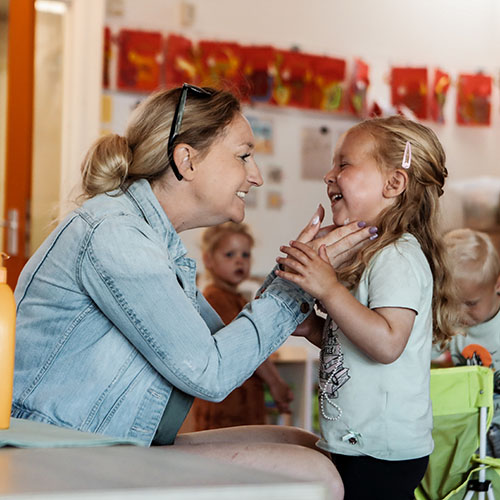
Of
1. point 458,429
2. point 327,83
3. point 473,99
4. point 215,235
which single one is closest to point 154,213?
point 458,429

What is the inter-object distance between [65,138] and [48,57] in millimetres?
367

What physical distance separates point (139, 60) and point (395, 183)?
2.43 m

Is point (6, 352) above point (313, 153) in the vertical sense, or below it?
below

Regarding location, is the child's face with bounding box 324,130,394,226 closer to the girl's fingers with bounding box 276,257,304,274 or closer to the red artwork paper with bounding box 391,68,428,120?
the girl's fingers with bounding box 276,257,304,274

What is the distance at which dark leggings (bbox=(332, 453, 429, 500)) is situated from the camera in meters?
1.45

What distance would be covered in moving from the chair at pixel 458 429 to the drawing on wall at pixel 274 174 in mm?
2536

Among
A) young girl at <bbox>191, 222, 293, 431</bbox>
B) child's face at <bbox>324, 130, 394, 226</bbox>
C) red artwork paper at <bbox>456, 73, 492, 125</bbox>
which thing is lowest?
young girl at <bbox>191, 222, 293, 431</bbox>

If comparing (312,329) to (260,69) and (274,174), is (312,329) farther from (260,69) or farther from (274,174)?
(260,69)

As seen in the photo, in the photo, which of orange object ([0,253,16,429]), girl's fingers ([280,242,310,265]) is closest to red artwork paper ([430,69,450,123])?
girl's fingers ([280,242,310,265])

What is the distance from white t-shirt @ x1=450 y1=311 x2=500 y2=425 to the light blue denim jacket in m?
0.86

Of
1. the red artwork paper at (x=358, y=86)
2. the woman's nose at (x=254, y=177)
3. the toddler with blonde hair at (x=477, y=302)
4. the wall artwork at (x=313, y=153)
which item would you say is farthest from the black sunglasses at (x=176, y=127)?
the red artwork paper at (x=358, y=86)

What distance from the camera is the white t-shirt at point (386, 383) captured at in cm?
144

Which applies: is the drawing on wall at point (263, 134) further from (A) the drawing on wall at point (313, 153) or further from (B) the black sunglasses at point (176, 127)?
(B) the black sunglasses at point (176, 127)

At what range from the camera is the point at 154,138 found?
4.97ft
